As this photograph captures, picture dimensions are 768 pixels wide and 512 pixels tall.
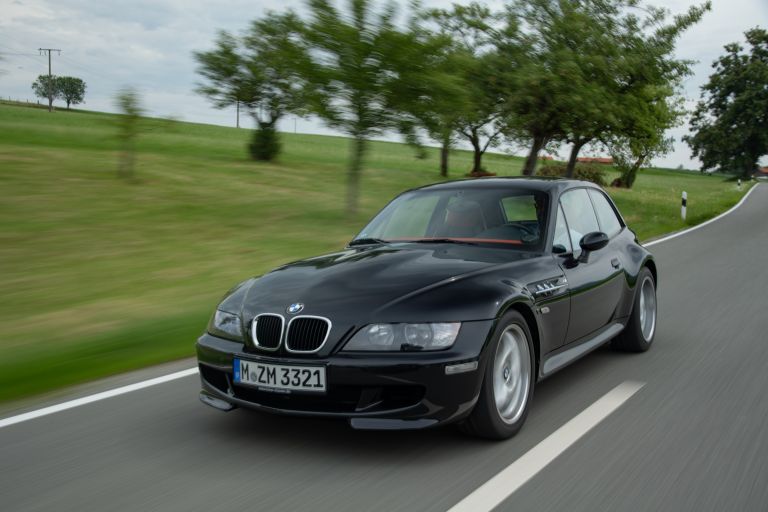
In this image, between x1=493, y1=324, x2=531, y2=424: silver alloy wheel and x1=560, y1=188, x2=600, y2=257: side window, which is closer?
x1=493, y1=324, x2=531, y2=424: silver alloy wheel

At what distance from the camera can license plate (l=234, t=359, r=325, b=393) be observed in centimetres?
379

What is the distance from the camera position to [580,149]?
114ft

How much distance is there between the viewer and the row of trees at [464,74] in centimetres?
1872

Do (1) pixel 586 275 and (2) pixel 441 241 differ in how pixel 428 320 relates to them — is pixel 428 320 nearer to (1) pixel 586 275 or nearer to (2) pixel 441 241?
(2) pixel 441 241

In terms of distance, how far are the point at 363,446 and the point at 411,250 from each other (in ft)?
4.36

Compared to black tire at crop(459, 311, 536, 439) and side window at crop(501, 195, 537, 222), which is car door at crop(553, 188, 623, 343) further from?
black tire at crop(459, 311, 536, 439)

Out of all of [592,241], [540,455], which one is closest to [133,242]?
[592,241]

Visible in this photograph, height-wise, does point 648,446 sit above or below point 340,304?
below

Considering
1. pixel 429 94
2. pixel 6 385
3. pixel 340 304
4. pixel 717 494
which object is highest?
pixel 429 94

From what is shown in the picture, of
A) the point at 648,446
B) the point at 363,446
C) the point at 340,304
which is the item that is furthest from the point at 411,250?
the point at 648,446

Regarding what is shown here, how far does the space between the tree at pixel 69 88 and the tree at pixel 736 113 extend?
3327 inches

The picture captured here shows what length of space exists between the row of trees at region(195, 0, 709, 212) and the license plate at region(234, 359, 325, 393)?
15.2m

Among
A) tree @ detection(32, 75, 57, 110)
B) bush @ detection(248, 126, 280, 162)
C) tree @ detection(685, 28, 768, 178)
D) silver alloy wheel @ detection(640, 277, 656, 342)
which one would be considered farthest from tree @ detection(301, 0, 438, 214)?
tree @ detection(32, 75, 57, 110)

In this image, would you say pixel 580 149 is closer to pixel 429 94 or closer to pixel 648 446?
A: pixel 429 94
